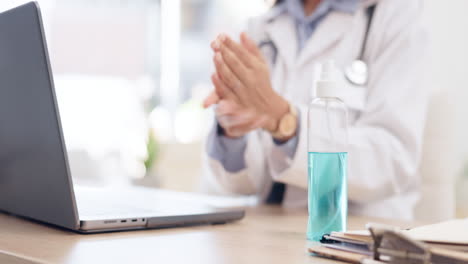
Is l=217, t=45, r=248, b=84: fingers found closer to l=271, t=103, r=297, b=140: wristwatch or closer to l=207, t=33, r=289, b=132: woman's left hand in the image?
l=207, t=33, r=289, b=132: woman's left hand

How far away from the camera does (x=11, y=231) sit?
740 millimetres

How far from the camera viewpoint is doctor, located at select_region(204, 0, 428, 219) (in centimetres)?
104

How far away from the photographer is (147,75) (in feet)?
16.2

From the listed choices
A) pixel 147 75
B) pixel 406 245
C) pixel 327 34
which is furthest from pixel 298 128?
pixel 147 75

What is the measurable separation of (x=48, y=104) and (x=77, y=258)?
7.1 inches

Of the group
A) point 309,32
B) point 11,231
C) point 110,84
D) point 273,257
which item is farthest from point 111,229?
point 110,84

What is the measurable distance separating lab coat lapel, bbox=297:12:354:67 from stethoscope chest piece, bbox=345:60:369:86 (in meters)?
0.09

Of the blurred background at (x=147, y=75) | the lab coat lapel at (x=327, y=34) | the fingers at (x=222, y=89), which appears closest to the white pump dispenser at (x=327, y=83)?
the fingers at (x=222, y=89)

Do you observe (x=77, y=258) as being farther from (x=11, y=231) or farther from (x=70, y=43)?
(x=70, y=43)

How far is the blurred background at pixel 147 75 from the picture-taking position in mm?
2947

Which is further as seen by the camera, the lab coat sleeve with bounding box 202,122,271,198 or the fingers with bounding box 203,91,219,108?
the lab coat sleeve with bounding box 202,122,271,198

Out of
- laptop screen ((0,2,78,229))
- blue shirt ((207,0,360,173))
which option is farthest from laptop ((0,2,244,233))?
blue shirt ((207,0,360,173))

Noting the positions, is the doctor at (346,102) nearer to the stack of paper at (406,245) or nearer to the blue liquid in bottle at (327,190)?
the blue liquid in bottle at (327,190)

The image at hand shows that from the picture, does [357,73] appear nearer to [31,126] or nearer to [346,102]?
[346,102]
